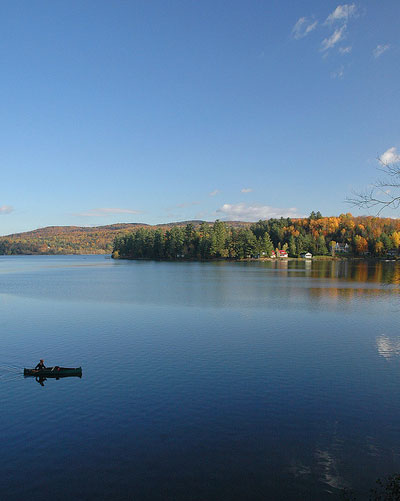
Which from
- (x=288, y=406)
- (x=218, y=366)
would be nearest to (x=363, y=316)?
(x=218, y=366)

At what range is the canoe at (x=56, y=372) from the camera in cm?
2258

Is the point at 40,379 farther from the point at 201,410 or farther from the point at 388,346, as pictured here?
the point at 388,346

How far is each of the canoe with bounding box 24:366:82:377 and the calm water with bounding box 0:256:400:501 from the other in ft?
1.55

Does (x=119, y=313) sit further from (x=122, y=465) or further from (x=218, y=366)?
(x=122, y=465)

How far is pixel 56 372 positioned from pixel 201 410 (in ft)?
32.9

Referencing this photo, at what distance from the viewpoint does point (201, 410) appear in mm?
18047

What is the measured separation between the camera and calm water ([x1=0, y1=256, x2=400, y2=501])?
12914mm

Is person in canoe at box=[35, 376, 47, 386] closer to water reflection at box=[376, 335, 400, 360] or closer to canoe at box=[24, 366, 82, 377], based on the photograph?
canoe at box=[24, 366, 82, 377]

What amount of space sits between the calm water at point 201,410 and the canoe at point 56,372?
1.55 ft

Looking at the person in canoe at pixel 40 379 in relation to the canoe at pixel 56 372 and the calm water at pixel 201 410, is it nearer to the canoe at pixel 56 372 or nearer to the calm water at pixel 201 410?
the canoe at pixel 56 372

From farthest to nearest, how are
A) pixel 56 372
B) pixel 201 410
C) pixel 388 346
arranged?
pixel 388 346, pixel 56 372, pixel 201 410

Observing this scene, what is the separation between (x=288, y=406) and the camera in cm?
1845

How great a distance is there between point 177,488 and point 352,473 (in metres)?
6.23

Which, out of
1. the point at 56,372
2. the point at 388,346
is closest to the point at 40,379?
the point at 56,372
